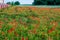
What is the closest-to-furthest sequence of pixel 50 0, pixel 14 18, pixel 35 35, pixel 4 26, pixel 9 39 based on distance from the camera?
pixel 9 39
pixel 35 35
pixel 4 26
pixel 14 18
pixel 50 0

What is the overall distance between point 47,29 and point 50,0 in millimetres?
14509

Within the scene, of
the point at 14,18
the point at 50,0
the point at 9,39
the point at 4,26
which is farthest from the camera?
the point at 50,0

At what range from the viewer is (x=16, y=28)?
24.0 ft

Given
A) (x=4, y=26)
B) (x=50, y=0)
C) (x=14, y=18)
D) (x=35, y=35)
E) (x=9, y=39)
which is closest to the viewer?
(x=9, y=39)

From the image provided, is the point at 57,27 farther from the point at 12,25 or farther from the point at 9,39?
the point at 9,39

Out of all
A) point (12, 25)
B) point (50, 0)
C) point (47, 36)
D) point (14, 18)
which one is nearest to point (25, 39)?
point (47, 36)

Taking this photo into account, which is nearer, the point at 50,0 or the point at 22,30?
the point at 22,30

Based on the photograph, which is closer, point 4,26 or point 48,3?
point 4,26

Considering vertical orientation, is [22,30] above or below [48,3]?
above

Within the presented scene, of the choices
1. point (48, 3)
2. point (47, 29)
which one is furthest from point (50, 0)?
point (47, 29)

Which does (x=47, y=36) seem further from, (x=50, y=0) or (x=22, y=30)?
(x=50, y=0)

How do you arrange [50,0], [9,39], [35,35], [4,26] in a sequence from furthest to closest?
[50,0] < [4,26] < [35,35] < [9,39]

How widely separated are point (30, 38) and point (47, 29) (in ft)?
3.44

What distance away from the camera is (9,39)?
21.2 feet
